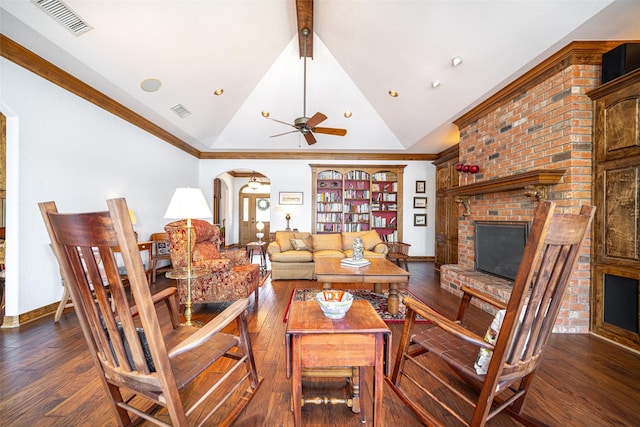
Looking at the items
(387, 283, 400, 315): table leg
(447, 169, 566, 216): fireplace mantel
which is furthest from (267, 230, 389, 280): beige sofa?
(447, 169, 566, 216): fireplace mantel

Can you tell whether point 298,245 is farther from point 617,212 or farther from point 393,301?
point 617,212

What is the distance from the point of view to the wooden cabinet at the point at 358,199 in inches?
268

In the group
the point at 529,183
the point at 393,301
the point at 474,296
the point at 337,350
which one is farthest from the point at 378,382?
the point at 529,183

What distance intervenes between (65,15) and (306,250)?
4.11 metres

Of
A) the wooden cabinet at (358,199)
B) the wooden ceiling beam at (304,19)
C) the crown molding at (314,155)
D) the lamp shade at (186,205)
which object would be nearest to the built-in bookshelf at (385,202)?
the wooden cabinet at (358,199)

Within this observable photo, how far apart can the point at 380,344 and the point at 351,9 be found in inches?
138

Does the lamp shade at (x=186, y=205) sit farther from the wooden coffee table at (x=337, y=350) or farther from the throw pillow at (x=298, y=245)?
the throw pillow at (x=298, y=245)

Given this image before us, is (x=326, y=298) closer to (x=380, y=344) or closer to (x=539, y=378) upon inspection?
(x=380, y=344)

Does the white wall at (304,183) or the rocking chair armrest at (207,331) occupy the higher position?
the white wall at (304,183)

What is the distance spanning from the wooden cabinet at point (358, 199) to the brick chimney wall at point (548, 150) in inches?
123

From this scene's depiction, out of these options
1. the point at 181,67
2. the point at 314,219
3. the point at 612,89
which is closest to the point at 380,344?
the point at 612,89

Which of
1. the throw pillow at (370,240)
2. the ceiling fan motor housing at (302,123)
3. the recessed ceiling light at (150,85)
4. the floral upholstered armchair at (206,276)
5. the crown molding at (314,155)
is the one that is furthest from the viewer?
the crown molding at (314,155)

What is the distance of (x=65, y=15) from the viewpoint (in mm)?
2416

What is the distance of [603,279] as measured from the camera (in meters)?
2.42
